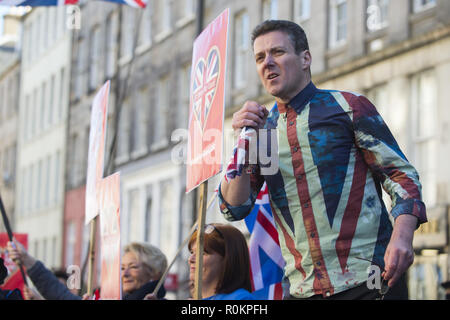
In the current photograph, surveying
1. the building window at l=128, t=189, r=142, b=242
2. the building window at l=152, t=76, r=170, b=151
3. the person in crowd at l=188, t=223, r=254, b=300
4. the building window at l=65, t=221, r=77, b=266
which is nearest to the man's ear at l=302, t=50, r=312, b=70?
the person in crowd at l=188, t=223, r=254, b=300

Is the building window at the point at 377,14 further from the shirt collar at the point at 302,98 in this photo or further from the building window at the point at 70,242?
the building window at the point at 70,242

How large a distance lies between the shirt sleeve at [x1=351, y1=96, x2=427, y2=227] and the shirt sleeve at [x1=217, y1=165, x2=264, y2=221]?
0.39 metres

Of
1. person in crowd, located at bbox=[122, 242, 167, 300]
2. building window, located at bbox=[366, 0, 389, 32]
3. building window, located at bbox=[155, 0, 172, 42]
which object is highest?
building window, located at bbox=[155, 0, 172, 42]

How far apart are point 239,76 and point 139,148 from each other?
735cm

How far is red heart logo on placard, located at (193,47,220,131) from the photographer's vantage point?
4139 millimetres

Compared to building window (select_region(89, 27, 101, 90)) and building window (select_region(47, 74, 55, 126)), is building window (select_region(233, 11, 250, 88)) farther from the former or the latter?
building window (select_region(47, 74, 55, 126))

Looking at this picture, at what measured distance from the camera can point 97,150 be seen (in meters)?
6.27

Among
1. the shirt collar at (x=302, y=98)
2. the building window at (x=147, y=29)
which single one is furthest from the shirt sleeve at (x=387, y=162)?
the building window at (x=147, y=29)

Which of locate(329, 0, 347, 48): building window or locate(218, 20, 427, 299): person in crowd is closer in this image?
locate(218, 20, 427, 299): person in crowd

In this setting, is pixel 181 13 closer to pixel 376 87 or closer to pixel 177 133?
pixel 177 133

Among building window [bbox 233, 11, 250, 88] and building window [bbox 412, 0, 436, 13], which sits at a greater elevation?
building window [bbox 233, 11, 250, 88]

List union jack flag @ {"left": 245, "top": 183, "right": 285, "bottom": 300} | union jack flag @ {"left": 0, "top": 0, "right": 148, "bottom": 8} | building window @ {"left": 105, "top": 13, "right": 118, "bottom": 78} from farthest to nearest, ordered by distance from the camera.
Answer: building window @ {"left": 105, "top": 13, "right": 118, "bottom": 78}
union jack flag @ {"left": 0, "top": 0, "right": 148, "bottom": 8}
union jack flag @ {"left": 245, "top": 183, "right": 285, "bottom": 300}

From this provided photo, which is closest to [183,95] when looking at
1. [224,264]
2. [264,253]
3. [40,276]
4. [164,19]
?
[164,19]

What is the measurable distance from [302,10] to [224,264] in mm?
16969
